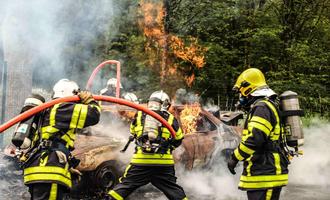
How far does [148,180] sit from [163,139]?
1.85 feet

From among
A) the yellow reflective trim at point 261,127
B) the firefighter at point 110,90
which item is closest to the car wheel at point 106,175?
the yellow reflective trim at point 261,127

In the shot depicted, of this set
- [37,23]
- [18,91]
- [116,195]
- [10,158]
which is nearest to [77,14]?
[37,23]

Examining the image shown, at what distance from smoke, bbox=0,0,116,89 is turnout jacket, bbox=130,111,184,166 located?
6.76 meters

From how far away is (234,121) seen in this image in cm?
1063

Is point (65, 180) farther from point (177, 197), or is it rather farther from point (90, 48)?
point (90, 48)

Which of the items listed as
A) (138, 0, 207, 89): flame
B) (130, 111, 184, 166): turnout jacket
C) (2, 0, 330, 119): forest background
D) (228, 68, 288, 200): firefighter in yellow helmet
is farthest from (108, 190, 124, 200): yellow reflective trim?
(138, 0, 207, 89): flame

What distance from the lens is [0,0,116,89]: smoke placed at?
38.6 ft

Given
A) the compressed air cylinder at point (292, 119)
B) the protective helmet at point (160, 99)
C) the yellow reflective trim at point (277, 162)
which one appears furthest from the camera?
the protective helmet at point (160, 99)

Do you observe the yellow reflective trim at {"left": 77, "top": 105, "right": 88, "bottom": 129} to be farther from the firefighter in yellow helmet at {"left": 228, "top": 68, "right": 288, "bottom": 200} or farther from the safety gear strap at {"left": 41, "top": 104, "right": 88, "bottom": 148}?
the firefighter in yellow helmet at {"left": 228, "top": 68, "right": 288, "bottom": 200}

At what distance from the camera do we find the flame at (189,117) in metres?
8.72

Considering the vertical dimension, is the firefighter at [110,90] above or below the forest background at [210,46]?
below

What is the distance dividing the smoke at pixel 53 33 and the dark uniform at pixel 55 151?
759 centimetres

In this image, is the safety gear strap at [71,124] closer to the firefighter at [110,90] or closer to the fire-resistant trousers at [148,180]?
the fire-resistant trousers at [148,180]

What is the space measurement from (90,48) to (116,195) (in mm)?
15163
